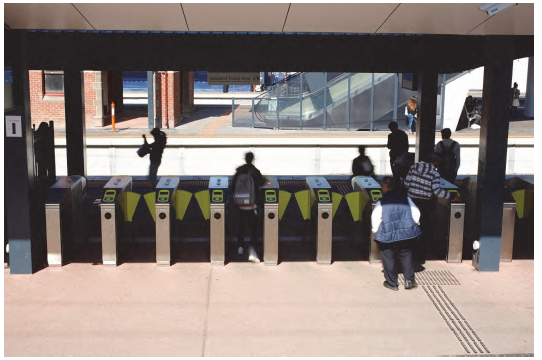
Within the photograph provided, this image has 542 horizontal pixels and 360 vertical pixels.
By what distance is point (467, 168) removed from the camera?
54.9ft

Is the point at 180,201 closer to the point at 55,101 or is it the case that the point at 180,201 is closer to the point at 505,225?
the point at 505,225

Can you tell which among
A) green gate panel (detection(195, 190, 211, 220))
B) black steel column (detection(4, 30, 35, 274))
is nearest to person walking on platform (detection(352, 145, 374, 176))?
green gate panel (detection(195, 190, 211, 220))

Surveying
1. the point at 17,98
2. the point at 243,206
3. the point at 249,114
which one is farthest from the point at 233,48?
the point at 249,114

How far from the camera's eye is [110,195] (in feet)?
28.2

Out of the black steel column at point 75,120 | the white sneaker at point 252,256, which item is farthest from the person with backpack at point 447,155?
the black steel column at point 75,120

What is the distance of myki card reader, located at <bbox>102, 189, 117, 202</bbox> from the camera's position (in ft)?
28.0

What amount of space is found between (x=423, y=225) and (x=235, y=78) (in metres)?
3.51

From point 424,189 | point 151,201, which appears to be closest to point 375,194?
point 424,189

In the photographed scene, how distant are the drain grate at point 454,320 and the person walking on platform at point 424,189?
0.75 metres

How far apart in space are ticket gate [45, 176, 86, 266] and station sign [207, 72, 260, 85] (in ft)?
8.66

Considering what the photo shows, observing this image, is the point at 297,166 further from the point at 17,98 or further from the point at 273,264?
the point at 17,98

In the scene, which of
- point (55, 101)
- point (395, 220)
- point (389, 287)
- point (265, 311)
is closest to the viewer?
point (265, 311)

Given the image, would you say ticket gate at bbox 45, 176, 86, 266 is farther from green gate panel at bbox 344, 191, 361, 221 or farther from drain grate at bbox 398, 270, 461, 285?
drain grate at bbox 398, 270, 461, 285

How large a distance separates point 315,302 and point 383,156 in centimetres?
1005
